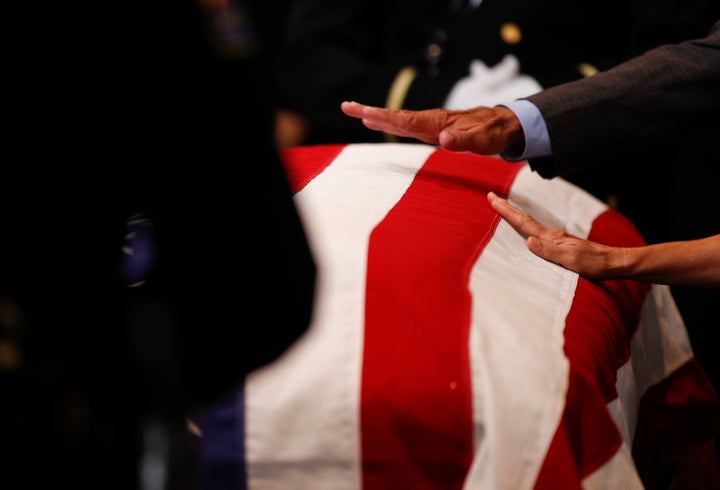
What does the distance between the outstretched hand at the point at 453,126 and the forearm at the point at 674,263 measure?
0.86 ft

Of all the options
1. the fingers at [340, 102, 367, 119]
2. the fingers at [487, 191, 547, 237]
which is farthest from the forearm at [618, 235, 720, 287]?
the fingers at [340, 102, 367, 119]

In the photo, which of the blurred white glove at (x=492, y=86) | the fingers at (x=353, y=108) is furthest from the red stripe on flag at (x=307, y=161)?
the blurred white glove at (x=492, y=86)

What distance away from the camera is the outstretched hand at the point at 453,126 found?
1352 mm

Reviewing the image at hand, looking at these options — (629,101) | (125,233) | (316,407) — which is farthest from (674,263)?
(125,233)

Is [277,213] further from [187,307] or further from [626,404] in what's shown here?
[626,404]

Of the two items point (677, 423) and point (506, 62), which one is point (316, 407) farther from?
point (506, 62)

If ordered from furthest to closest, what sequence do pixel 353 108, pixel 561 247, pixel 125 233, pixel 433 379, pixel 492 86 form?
pixel 492 86 < pixel 353 108 < pixel 561 247 < pixel 433 379 < pixel 125 233

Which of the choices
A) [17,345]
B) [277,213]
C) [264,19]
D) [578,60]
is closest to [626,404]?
[277,213]

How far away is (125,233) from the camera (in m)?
0.72

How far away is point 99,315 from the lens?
2.35 ft

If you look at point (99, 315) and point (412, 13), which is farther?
point (412, 13)

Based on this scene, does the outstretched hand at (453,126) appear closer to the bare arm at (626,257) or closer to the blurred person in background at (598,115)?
the blurred person in background at (598,115)

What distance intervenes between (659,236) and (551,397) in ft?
4.37

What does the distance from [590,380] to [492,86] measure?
3.50 feet
